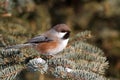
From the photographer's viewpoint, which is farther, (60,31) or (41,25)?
(41,25)

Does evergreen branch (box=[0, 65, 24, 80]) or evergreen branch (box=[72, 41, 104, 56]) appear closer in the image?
evergreen branch (box=[0, 65, 24, 80])

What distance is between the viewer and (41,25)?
216 inches

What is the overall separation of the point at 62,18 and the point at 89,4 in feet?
1.55

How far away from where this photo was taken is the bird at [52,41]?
152 inches

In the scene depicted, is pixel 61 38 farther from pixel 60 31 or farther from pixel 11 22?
pixel 11 22

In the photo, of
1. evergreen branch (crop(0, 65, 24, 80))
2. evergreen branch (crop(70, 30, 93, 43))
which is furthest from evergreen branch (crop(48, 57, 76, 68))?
evergreen branch (crop(70, 30, 93, 43))

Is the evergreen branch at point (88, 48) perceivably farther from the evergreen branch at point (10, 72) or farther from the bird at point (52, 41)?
the evergreen branch at point (10, 72)

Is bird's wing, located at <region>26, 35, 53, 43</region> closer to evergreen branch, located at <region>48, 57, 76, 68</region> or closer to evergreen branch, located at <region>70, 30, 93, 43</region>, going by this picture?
evergreen branch, located at <region>70, 30, 93, 43</region>

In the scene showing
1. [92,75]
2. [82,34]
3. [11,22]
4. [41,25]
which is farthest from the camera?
[41,25]

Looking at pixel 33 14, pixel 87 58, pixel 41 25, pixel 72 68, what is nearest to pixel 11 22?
pixel 41 25

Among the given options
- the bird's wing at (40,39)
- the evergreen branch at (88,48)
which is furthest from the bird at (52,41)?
the evergreen branch at (88,48)

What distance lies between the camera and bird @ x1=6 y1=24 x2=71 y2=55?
12.7 feet

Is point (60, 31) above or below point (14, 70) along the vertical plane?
above

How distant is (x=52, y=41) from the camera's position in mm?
3973
